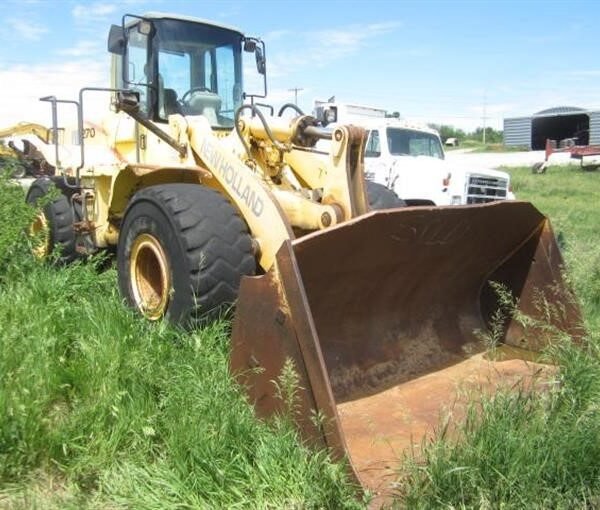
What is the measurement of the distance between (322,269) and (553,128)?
4318 centimetres

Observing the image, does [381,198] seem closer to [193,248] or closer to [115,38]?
[193,248]

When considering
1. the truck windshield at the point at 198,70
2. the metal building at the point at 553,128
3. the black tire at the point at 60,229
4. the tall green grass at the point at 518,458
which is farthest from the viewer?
the metal building at the point at 553,128

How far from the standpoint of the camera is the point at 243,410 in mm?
3156

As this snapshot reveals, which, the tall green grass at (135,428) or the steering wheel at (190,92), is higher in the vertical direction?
the steering wheel at (190,92)

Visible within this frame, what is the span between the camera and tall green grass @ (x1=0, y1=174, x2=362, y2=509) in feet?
9.11

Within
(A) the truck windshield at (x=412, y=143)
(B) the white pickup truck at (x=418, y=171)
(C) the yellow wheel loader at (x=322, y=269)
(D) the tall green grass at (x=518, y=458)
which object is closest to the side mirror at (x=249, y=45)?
(C) the yellow wheel loader at (x=322, y=269)

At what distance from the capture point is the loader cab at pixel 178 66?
5.79m

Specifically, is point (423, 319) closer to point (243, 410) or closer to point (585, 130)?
point (243, 410)

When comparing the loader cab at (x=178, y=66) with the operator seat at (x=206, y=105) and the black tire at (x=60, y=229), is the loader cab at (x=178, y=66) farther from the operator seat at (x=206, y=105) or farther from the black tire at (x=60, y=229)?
the black tire at (x=60, y=229)

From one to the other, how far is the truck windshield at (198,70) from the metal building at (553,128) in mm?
34166

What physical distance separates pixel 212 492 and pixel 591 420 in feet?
5.21

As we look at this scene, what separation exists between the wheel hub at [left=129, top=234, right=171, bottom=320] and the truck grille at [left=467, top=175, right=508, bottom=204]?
6269mm

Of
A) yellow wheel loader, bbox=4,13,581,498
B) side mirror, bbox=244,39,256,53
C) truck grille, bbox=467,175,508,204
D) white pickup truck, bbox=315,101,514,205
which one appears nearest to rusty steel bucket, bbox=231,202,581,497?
yellow wheel loader, bbox=4,13,581,498

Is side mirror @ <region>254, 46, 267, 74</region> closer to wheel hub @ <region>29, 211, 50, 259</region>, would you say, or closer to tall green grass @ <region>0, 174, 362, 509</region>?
wheel hub @ <region>29, 211, 50, 259</region>
